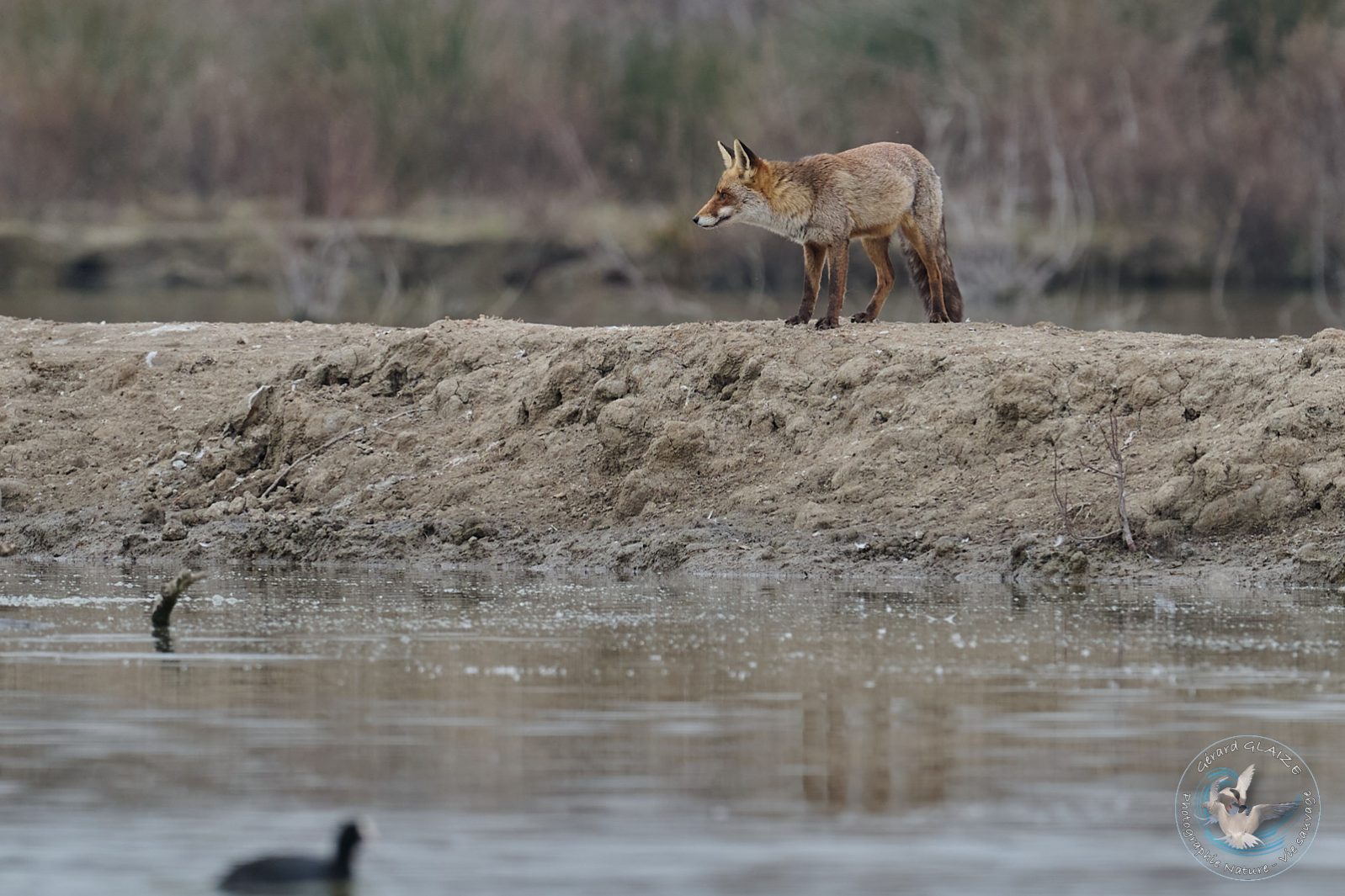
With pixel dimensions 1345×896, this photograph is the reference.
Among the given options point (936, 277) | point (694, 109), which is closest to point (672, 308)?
point (694, 109)

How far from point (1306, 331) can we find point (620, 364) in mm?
16081

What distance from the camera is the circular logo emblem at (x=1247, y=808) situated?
674cm

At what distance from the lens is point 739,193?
14.9 meters

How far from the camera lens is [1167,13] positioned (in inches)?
1875

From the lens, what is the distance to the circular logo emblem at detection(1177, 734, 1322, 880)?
6.74 m

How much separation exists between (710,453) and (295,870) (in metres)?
8.78

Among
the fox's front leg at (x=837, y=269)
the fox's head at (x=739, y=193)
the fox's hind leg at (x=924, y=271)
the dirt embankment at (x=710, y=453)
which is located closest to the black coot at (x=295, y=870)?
the dirt embankment at (x=710, y=453)

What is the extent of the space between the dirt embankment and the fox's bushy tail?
1.02 ft

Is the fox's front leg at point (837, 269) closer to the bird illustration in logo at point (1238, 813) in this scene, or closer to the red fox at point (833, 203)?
the red fox at point (833, 203)

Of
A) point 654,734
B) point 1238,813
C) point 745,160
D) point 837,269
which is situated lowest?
point 1238,813

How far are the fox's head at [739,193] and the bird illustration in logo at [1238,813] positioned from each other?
314 inches

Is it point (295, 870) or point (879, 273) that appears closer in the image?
point (295, 870)

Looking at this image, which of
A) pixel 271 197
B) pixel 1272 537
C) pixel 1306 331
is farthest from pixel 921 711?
pixel 271 197

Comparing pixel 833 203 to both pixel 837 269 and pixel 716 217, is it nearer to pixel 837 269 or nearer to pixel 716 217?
pixel 837 269
